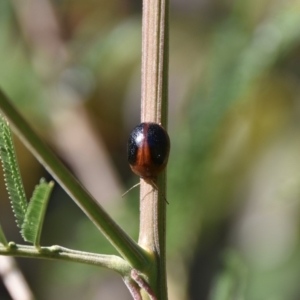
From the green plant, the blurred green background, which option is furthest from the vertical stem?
the blurred green background

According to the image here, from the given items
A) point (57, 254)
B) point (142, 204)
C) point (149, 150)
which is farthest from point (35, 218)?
point (149, 150)

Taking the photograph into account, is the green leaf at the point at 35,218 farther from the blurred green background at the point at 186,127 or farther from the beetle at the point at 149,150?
the blurred green background at the point at 186,127

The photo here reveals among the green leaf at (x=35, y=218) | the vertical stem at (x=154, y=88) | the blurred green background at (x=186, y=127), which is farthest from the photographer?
the blurred green background at (x=186, y=127)

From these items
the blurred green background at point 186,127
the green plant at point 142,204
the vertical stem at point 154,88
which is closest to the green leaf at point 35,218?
the green plant at point 142,204

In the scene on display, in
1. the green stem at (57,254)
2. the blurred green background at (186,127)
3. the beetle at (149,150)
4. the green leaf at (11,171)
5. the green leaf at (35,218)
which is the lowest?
the green stem at (57,254)

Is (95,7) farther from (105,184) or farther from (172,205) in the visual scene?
(172,205)

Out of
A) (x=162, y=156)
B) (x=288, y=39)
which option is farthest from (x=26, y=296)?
(x=288, y=39)
